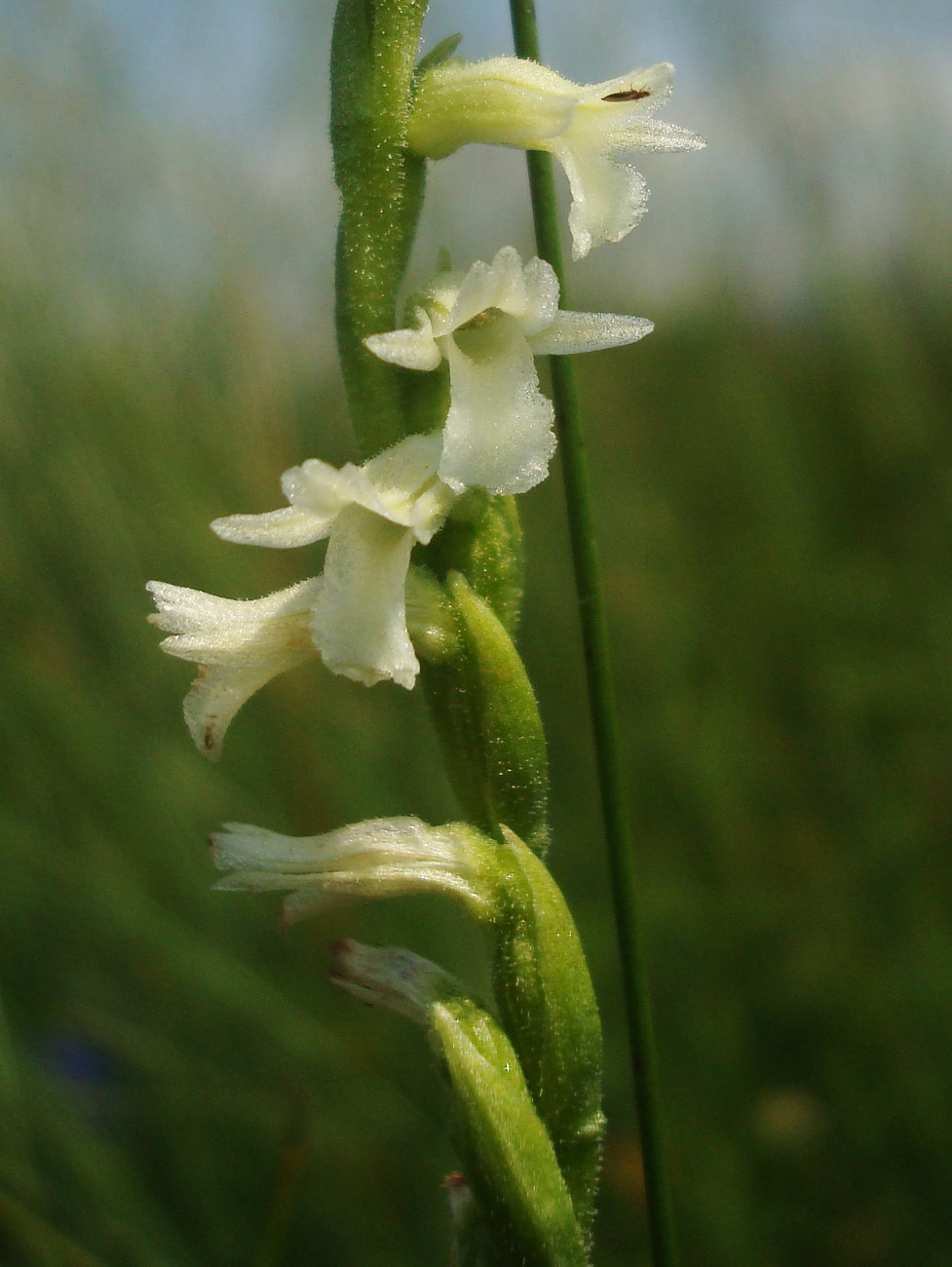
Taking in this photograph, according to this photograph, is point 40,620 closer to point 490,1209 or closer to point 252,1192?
point 252,1192

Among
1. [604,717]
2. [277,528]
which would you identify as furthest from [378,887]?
[277,528]

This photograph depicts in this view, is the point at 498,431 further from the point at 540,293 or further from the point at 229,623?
the point at 229,623

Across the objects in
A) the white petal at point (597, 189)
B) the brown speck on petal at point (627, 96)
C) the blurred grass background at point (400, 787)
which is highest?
the brown speck on petal at point (627, 96)

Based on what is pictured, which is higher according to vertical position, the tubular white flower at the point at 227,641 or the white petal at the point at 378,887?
the tubular white flower at the point at 227,641

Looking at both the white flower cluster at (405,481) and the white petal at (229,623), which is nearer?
the white flower cluster at (405,481)

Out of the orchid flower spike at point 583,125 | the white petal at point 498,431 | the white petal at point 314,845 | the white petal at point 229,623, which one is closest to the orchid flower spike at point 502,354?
the white petal at point 498,431

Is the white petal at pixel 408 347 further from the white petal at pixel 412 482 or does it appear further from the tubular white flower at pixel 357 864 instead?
the tubular white flower at pixel 357 864

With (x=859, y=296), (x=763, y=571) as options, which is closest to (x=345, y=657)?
(x=763, y=571)

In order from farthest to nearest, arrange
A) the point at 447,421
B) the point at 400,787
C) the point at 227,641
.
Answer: the point at 400,787 → the point at 227,641 → the point at 447,421
